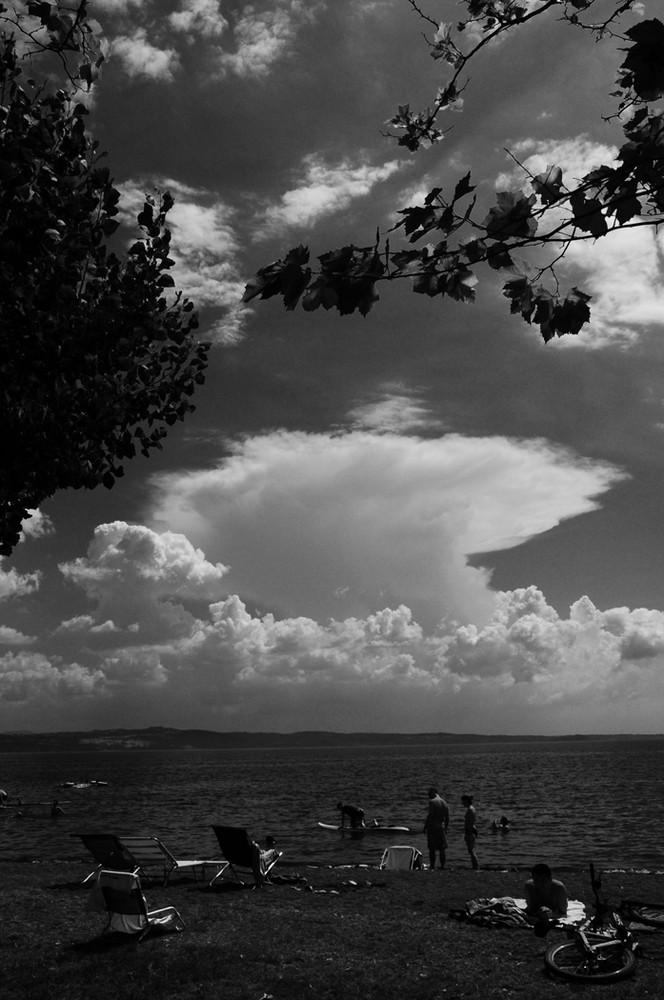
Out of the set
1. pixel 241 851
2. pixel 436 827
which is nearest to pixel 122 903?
pixel 241 851

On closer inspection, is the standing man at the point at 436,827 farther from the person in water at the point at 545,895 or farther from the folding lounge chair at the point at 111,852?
the folding lounge chair at the point at 111,852

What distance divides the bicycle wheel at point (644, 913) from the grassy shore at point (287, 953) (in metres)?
0.21

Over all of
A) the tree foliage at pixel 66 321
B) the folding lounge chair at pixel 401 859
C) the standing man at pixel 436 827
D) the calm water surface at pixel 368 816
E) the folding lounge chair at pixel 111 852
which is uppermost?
the tree foliage at pixel 66 321

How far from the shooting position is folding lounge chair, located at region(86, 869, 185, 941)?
11.2 m

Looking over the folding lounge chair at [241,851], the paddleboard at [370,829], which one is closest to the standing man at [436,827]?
the folding lounge chair at [241,851]

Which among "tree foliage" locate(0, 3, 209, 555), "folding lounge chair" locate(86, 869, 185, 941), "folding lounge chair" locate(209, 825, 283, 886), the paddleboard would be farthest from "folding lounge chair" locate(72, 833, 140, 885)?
the paddleboard

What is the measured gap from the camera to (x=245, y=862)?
680 inches

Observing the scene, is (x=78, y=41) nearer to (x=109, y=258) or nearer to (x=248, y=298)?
(x=248, y=298)

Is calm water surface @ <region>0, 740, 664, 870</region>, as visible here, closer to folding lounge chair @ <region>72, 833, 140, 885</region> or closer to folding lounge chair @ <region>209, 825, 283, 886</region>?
folding lounge chair @ <region>209, 825, 283, 886</region>

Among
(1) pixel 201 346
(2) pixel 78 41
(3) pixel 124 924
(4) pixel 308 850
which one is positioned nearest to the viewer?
(2) pixel 78 41

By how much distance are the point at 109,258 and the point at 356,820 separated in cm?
3841

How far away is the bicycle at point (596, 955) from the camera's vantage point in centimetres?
941

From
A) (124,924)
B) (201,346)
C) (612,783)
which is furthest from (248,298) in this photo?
(612,783)

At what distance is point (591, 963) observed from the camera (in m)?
9.60
